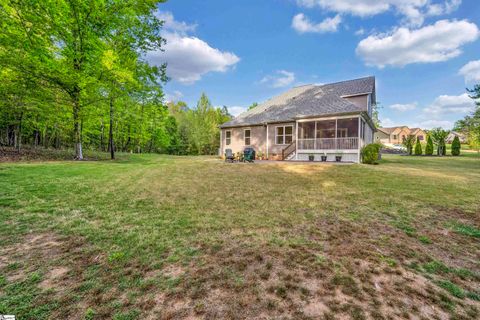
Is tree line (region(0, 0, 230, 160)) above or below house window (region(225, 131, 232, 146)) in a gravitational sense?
above

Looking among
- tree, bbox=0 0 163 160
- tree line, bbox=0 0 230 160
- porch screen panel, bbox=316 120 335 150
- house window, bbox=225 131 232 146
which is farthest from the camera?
house window, bbox=225 131 232 146

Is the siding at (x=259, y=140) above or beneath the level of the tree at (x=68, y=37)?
beneath

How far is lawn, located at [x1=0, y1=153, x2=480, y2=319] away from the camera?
78.0 inches

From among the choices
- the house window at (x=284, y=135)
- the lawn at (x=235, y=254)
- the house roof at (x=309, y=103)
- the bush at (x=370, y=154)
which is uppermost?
the house roof at (x=309, y=103)

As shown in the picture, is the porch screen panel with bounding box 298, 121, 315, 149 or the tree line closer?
the tree line

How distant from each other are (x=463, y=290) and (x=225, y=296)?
273 cm

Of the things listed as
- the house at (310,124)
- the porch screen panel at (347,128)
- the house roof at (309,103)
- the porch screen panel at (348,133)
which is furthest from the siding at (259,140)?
the porch screen panel at (347,128)

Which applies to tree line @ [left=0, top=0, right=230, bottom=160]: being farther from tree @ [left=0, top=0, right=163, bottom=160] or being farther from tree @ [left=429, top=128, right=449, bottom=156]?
tree @ [left=429, top=128, right=449, bottom=156]

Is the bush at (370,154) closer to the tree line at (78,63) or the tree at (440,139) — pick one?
the tree line at (78,63)

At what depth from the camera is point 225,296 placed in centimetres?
208

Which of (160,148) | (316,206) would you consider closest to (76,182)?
(316,206)

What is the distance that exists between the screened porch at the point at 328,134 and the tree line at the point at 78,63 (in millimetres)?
11358

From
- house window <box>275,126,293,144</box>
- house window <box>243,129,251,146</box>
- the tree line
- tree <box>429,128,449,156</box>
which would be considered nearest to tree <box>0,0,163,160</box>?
the tree line

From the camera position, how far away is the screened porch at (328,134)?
13.6 metres
